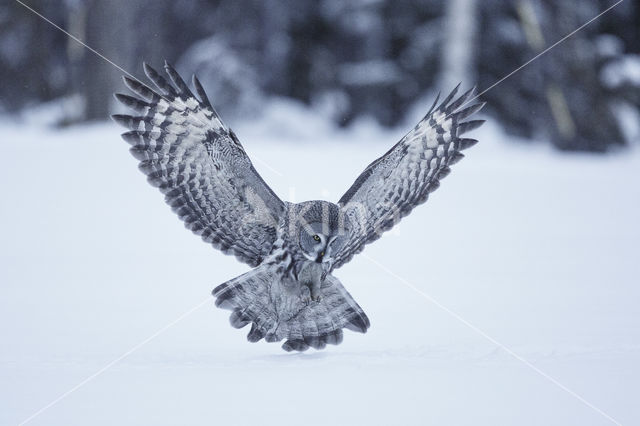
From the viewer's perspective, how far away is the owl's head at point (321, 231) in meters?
3.91

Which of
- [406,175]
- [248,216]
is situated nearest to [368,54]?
[406,175]

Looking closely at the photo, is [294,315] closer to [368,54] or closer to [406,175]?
[406,175]

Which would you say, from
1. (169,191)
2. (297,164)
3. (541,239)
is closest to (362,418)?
(169,191)

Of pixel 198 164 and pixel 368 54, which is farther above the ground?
pixel 368 54

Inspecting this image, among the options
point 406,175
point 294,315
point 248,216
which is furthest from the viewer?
point 406,175

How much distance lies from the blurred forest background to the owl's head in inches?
462

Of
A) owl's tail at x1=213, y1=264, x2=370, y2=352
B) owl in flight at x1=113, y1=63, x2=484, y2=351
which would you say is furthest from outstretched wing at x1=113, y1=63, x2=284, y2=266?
owl's tail at x1=213, y1=264, x2=370, y2=352

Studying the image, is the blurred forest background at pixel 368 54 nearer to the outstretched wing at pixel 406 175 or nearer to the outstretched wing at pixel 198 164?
the outstretched wing at pixel 406 175

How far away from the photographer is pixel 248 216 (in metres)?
4.16

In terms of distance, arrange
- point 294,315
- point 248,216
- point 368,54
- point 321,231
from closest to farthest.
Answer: point 321,231 → point 294,315 → point 248,216 → point 368,54

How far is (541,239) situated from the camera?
702 cm

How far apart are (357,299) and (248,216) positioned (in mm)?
1120

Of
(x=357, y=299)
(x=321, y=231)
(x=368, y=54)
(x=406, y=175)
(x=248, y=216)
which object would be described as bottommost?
(x=357, y=299)

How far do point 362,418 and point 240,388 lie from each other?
542 millimetres
